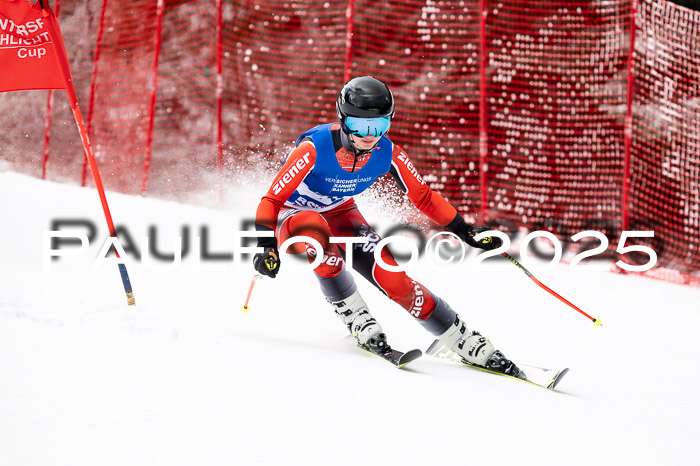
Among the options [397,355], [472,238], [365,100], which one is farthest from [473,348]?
[365,100]

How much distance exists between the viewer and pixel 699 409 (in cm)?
339

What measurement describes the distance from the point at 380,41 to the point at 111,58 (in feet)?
13.1

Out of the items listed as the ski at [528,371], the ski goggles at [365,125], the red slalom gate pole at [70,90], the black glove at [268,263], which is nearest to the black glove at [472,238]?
the ski at [528,371]

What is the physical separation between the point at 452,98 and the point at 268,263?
6.38 meters

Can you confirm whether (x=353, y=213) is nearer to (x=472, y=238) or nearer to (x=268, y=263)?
(x=472, y=238)

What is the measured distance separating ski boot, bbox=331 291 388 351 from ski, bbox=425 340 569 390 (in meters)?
0.46

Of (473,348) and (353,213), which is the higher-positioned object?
(353,213)

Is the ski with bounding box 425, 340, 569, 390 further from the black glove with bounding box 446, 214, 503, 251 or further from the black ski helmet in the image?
the black ski helmet

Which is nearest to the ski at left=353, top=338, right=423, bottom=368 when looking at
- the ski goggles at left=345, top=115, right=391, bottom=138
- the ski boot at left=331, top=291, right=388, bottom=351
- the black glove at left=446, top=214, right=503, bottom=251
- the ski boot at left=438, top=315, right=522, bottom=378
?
the ski boot at left=331, top=291, right=388, bottom=351

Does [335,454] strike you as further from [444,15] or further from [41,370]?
[444,15]

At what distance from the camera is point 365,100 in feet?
Result: 10.7

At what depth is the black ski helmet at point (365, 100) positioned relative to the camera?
327cm

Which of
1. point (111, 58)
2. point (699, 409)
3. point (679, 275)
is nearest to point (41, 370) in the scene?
point (699, 409)

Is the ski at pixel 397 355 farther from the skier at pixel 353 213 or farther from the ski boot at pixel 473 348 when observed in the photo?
the ski boot at pixel 473 348
